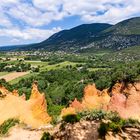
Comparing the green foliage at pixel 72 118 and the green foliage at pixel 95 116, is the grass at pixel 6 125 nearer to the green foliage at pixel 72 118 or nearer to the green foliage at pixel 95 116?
the green foliage at pixel 72 118

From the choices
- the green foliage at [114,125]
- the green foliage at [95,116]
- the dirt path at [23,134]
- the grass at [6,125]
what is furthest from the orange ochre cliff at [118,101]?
the green foliage at [114,125]

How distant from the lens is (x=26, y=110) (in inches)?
2008

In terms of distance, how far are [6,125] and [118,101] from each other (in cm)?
1682

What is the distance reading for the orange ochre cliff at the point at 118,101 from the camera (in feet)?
157

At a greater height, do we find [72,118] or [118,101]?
[72,118]

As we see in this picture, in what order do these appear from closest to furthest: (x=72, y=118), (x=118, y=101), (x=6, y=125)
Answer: (x=72, y=118)
(x=6, y=125)
(x=118, y=101)

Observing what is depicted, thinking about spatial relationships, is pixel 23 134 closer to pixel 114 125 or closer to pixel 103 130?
pixel 103 130

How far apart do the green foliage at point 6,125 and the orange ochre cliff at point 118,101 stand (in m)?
5.73

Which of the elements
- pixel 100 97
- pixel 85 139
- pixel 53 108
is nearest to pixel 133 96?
pixel 100 97

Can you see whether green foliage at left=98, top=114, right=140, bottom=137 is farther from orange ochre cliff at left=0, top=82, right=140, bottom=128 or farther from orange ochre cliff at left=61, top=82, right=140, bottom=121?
orange ochre cliff at left=0, top=82, right=140, bottom=128

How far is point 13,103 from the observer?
5428 cm

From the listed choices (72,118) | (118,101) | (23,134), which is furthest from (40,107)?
(72,118)

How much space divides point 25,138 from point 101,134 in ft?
41.6

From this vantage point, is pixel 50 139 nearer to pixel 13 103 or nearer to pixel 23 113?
pixel 23 113
